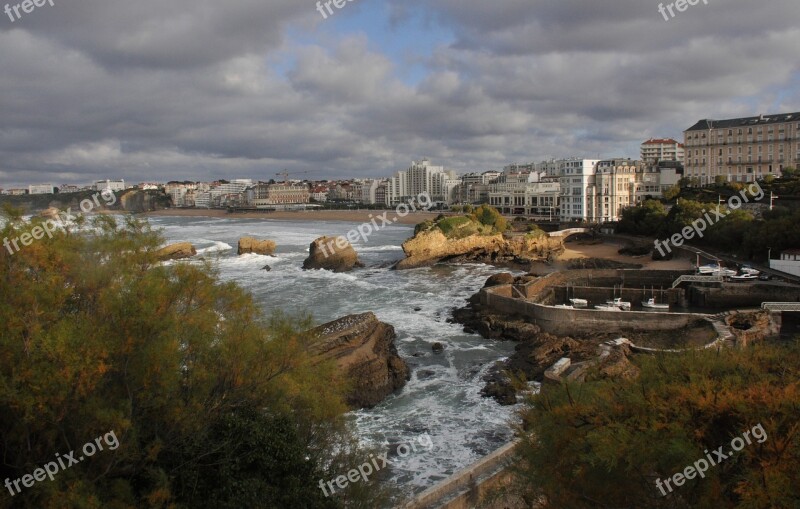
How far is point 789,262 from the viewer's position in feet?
116

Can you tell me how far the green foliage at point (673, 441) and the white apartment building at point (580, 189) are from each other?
3053 inches

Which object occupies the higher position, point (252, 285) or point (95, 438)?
point (95, 438)

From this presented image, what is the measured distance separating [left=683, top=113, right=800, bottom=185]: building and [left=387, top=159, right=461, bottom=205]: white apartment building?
87.5 meters

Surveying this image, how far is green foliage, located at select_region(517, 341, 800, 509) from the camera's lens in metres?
7.07

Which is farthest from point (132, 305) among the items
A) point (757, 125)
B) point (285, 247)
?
point (757, 125)

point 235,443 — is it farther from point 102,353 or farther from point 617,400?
point 617,400

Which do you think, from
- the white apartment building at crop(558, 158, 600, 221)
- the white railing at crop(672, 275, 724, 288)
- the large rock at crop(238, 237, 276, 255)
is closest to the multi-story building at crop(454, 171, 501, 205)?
the white apartment building at crop(558, 158, 600, 221)

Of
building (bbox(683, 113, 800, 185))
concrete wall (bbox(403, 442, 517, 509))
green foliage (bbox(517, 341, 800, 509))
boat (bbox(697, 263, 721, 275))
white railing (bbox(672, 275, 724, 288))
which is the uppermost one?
building (bbox(683, 113, 800, 185))

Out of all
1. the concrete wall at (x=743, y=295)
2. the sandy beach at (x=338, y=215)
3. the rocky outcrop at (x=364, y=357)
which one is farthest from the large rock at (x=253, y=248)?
the sandy beach at (x=338, y=215)

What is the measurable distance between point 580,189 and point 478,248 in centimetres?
3292

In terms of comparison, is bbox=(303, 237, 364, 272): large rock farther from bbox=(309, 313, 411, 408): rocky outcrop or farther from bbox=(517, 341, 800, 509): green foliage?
bbox=(517, 341, 800, 509): green foliage

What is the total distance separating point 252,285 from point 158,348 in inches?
1349

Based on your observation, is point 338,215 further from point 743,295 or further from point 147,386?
point 147,386

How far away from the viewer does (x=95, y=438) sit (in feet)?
25.7
